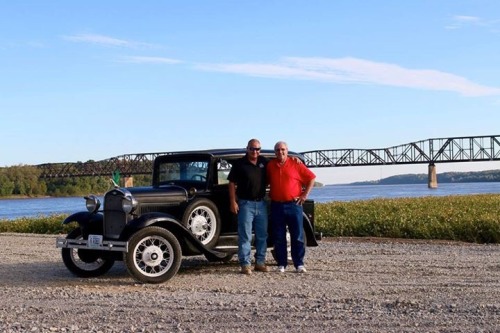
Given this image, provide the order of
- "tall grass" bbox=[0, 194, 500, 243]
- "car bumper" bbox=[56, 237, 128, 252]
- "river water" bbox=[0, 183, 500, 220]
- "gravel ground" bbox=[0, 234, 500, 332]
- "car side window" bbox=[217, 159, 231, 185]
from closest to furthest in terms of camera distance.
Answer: "gravel ground" bbox=[0, 234, 500, 332] < "car bumper" bbox=[56, 237, 128, 252] < "car side window" bbox=[217, 159, 231, 185] < "tall grass" bbox=[0, 194, 500, 243] < "river water" bbox=[0, 183, 500, 220]

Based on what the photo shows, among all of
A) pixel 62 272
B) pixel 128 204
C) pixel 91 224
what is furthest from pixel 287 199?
pixel 62 272

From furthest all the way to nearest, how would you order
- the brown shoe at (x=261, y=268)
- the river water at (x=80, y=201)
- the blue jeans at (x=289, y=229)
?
the river water at (x=80, y=201) → the brown shoe at (x=261, y=268) → the blue jeans at (x=289, y=229)

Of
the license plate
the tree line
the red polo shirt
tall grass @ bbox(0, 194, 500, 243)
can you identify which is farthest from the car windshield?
the tree line

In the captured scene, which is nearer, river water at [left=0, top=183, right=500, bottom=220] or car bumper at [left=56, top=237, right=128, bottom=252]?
car bumper at [left=56, top=237, right=128, bottom=252]

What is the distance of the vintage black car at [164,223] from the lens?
34.3 ft

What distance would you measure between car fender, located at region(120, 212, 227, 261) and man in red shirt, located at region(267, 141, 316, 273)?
923 mm

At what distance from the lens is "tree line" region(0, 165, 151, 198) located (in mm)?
110375

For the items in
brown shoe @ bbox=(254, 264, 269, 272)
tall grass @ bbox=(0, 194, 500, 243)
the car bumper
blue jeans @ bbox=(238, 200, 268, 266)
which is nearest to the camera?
the car bumper

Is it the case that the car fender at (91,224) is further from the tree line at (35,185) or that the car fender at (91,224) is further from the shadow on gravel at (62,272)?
the tree line at (35,185)

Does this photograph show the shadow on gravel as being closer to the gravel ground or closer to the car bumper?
the gravel ground

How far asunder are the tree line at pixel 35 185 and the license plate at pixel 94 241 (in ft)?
320

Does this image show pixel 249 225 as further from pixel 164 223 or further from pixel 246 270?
pixel 164 223

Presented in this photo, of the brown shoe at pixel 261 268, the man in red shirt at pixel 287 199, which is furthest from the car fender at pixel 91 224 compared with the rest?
the man in red shirt at pixel 287 199

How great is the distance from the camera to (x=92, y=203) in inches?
469
